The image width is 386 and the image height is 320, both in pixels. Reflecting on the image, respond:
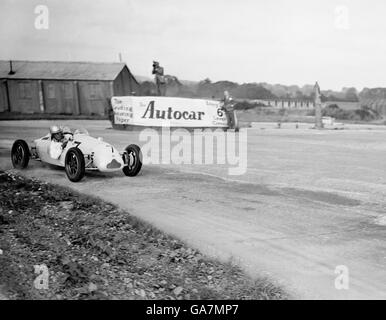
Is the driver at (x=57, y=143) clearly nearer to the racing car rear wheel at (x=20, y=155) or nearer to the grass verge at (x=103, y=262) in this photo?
the racing car rear wheel at (x=20, y=155)

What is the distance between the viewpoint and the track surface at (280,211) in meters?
4.74

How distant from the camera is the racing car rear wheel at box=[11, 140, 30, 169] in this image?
33.6 feet

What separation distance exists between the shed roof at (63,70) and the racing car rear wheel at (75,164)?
30932mm

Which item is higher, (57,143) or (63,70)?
(63,70)

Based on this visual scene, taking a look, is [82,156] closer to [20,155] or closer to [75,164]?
[75,164]

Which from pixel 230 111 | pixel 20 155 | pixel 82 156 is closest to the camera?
pixel 82 156

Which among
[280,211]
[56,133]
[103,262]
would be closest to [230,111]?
[56,133]

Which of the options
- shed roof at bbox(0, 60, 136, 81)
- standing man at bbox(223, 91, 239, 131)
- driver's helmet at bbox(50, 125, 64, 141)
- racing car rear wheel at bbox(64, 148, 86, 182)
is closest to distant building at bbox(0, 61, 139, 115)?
shed roof at bbox(0, 60, 136, 81)

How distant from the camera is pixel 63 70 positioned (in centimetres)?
4056

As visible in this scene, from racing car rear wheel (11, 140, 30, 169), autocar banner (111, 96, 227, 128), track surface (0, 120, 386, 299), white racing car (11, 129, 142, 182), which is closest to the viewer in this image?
track surface (0, 120, 386, 299)

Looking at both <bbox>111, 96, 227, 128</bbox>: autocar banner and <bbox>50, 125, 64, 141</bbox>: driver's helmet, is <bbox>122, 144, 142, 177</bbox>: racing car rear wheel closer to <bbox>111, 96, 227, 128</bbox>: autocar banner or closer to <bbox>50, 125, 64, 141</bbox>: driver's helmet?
<bbox>50, 125, 64, 141</bbox>: driver's helmet

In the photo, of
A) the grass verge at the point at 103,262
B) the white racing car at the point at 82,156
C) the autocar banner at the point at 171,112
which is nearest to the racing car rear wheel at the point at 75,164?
the white racing car at the point at 82,156

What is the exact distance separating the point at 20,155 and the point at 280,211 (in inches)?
245

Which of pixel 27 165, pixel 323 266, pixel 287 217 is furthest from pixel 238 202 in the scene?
pixel 27 165
